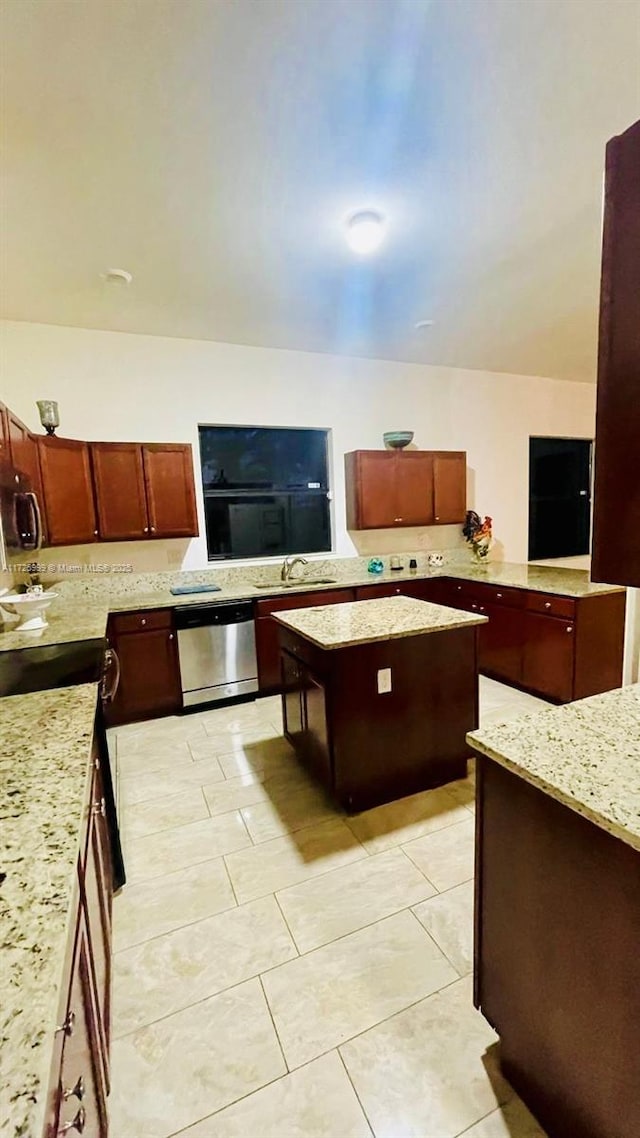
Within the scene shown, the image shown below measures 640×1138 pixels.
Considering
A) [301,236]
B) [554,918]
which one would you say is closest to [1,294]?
[301,236]

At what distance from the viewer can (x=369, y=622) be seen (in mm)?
2416

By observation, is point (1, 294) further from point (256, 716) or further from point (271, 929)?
point (271, 929)

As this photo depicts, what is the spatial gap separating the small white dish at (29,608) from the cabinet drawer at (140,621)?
609 mm

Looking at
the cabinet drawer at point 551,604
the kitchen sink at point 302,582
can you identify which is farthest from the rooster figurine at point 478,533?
the kitchen sink at point 302,582

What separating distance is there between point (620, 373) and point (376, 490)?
3707 mm

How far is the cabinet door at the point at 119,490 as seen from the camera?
338cm

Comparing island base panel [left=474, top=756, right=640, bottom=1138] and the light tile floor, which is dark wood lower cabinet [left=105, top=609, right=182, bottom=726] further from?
island base panel [left=474, top=756, right=640, bottom=1138]

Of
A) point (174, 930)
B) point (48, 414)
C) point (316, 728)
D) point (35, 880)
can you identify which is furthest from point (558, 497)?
point (35, 880)

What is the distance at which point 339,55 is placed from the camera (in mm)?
1465

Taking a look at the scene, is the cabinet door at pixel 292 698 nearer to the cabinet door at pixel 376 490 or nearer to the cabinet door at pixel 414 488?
the cabinet door at pixel 376 490

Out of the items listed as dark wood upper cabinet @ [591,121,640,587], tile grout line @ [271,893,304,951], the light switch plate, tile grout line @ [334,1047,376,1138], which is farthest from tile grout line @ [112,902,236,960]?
dark wood upper cabinet @ [591,121,640,587]

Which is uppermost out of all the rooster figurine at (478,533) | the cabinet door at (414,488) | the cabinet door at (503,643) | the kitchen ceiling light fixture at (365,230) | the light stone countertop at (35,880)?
the kitchen ceiling light fixture at (365,230)

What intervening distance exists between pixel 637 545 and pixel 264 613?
3104 millimetres

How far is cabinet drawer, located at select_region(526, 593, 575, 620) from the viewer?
323cm
